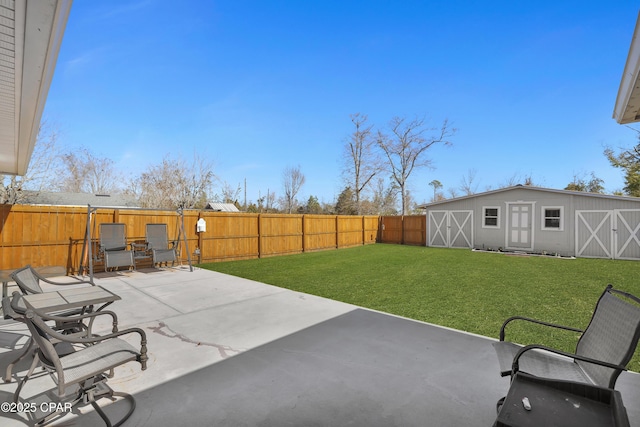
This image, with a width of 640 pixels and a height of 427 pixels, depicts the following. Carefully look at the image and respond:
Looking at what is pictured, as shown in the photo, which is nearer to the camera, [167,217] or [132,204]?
[167,217]

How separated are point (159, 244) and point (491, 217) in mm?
14745

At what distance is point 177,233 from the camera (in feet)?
30.5

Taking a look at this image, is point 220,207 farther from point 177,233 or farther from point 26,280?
point 26,280

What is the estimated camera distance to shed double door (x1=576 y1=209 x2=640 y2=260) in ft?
38.1

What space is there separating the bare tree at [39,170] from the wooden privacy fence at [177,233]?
432 inches

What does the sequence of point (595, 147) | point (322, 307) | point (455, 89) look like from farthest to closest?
point (595, 147)
point (455, 89)
point (322, 307)

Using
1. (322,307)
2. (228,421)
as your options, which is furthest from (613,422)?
(322,307)

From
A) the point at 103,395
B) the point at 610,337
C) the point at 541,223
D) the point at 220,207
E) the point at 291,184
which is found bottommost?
the point at 103,395

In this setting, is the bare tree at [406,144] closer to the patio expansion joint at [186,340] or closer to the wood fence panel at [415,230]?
the wood fence panel at [415,230]

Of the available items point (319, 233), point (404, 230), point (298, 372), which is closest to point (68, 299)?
point (298, 372)

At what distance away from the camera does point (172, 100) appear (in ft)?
55.8

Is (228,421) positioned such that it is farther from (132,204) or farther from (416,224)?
(132,204)

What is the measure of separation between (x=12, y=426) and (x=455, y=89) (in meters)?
21.5

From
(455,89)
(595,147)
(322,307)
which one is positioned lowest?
(322,307)
